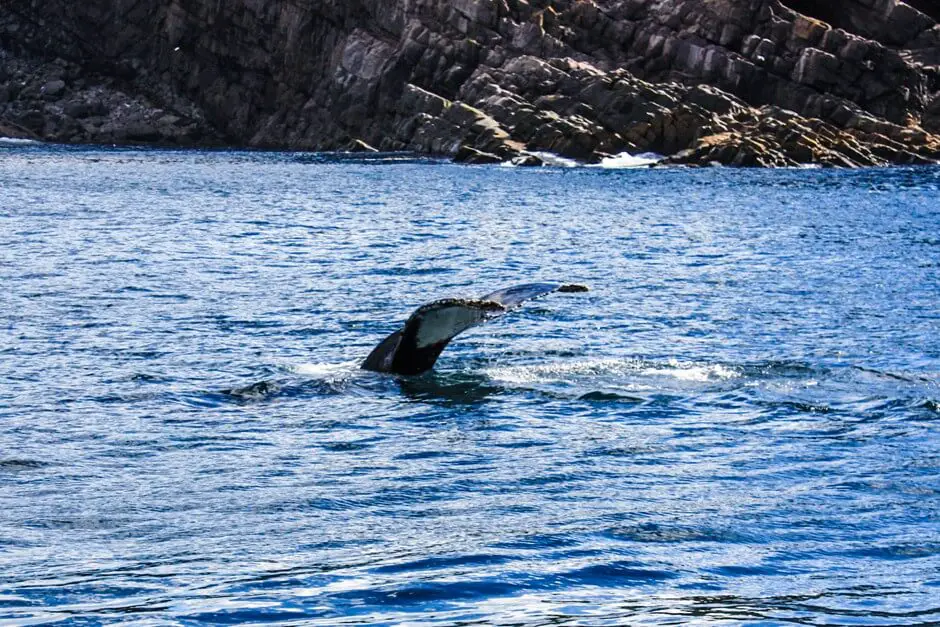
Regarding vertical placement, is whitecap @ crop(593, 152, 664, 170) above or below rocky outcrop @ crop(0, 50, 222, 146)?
above

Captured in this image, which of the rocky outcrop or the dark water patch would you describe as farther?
the rocky outcrop

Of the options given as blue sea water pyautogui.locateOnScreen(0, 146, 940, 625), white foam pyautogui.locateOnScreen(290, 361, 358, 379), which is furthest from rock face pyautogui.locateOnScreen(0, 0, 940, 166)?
white foam pyautogui.locateOnScreen(290, 361, 358, 379)

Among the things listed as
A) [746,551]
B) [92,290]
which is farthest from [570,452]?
[92,290]

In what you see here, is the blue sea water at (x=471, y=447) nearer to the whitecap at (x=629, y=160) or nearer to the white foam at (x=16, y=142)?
the whitecap at (x=629, y=160)

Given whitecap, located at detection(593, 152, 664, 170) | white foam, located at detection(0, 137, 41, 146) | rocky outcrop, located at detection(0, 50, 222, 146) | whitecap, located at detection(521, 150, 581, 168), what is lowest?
white foam, located at detection(0, 137, 41, 146)

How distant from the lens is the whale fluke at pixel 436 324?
15305 mm

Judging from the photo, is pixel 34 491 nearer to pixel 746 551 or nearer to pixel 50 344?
pixel 746 551

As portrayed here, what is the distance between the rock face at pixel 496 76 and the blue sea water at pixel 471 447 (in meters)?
67.1

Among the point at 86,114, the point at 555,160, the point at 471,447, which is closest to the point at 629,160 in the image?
the point at 555,160

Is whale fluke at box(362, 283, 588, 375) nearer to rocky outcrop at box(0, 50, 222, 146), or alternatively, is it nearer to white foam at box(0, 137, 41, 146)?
white foam at box(0, 137, 41, 146)

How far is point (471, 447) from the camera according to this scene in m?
14.2

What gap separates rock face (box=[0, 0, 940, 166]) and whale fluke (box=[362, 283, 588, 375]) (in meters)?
76.4

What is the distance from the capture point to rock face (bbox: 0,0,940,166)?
100062mm

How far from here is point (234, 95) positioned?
150 m
